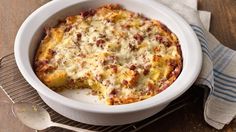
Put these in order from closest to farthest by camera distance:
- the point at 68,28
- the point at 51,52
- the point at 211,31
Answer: the point at 51,52 → the point at 68,28 → the point at 211,31

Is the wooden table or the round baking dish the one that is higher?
the round baking dish

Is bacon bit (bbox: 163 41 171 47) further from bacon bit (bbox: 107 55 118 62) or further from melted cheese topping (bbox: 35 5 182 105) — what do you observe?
bacon bit (bbox: 107 55 118 62)

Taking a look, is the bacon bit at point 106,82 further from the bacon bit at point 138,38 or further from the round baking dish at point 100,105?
the bacon bit at point 138,38

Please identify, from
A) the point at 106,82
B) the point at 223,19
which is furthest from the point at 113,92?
the point at 223,19

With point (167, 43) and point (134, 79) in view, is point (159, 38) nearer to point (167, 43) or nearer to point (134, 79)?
point (167, 43)

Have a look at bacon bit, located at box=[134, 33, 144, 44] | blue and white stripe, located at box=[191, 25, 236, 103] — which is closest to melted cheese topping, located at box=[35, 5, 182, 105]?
bacon bit, located at box=[134, 33, 144, 44]

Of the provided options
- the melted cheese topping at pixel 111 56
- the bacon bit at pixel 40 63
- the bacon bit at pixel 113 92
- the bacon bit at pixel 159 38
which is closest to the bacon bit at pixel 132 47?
the melted cheese topping at pixel 111 56

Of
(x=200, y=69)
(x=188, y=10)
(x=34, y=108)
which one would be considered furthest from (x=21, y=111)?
(x=188, y=10)
